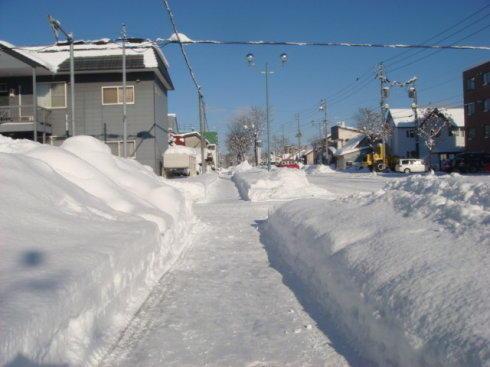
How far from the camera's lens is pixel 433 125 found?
59.1 m

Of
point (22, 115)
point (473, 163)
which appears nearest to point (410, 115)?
point (473, 163)

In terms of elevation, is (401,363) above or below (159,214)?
below

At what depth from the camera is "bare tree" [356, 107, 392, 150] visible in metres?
73.3

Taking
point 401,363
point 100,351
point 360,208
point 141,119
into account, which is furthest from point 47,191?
point 141,119

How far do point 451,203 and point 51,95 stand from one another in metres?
26.1

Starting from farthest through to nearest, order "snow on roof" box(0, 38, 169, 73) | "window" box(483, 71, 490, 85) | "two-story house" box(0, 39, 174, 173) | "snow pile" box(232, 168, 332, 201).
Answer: "window" box(483, 71, 490, 85), "two-story house" box(0, 39, 174, 173), "snow on roof" box(0, 38, 169, 73), "snow pile" box(232, 168, 332, 201)

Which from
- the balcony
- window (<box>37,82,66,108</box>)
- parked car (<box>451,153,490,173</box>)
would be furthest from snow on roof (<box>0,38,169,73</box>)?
parked car (<box>451,153,490,173</box>)

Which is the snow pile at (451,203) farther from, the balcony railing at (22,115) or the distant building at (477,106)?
the distant building at (477,106)

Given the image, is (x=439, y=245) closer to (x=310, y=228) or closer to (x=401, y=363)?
(x=401, y=363)

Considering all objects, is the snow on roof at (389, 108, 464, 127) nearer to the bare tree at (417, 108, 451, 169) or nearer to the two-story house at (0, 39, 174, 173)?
the bare tree at (417, 108, 451, 169)

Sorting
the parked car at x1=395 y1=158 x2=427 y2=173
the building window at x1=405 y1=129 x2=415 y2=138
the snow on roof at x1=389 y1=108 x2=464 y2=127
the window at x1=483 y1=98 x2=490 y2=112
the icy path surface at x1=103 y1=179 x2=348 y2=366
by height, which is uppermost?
the snow on roof at x1=389 y1=108 x2=464 y2=127

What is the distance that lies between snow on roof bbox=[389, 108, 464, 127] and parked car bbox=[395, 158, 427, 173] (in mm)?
15475

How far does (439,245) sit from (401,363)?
168cm

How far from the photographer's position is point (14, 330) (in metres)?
3.07
